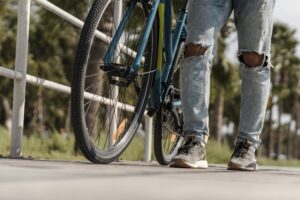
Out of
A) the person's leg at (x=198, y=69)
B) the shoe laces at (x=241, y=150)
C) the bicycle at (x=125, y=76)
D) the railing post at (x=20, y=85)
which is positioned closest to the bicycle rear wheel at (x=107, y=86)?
the bicycle at (x=125, y=76)

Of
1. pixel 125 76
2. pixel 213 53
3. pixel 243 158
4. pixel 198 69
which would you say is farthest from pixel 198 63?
pixel 243 158

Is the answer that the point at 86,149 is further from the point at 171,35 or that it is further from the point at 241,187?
the point at 241,187

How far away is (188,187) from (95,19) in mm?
1311

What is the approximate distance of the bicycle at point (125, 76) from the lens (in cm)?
254

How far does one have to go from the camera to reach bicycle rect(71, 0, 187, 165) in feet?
8.33

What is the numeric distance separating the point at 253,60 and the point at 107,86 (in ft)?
2.43

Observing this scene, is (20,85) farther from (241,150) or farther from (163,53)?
(241,150)

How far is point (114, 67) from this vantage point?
2736 millimetres

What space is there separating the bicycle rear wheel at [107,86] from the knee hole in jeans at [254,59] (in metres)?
0.46

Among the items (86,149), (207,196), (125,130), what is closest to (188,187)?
(207,196)

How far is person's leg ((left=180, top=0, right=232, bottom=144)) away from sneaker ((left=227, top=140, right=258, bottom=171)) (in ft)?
0.58

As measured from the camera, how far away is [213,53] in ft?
9.97

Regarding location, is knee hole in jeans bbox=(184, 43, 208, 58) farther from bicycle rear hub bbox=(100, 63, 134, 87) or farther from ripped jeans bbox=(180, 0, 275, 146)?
bicycle rear hub bbox=(100, 63, 134, 87)

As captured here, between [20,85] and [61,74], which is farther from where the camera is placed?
[61,74]
